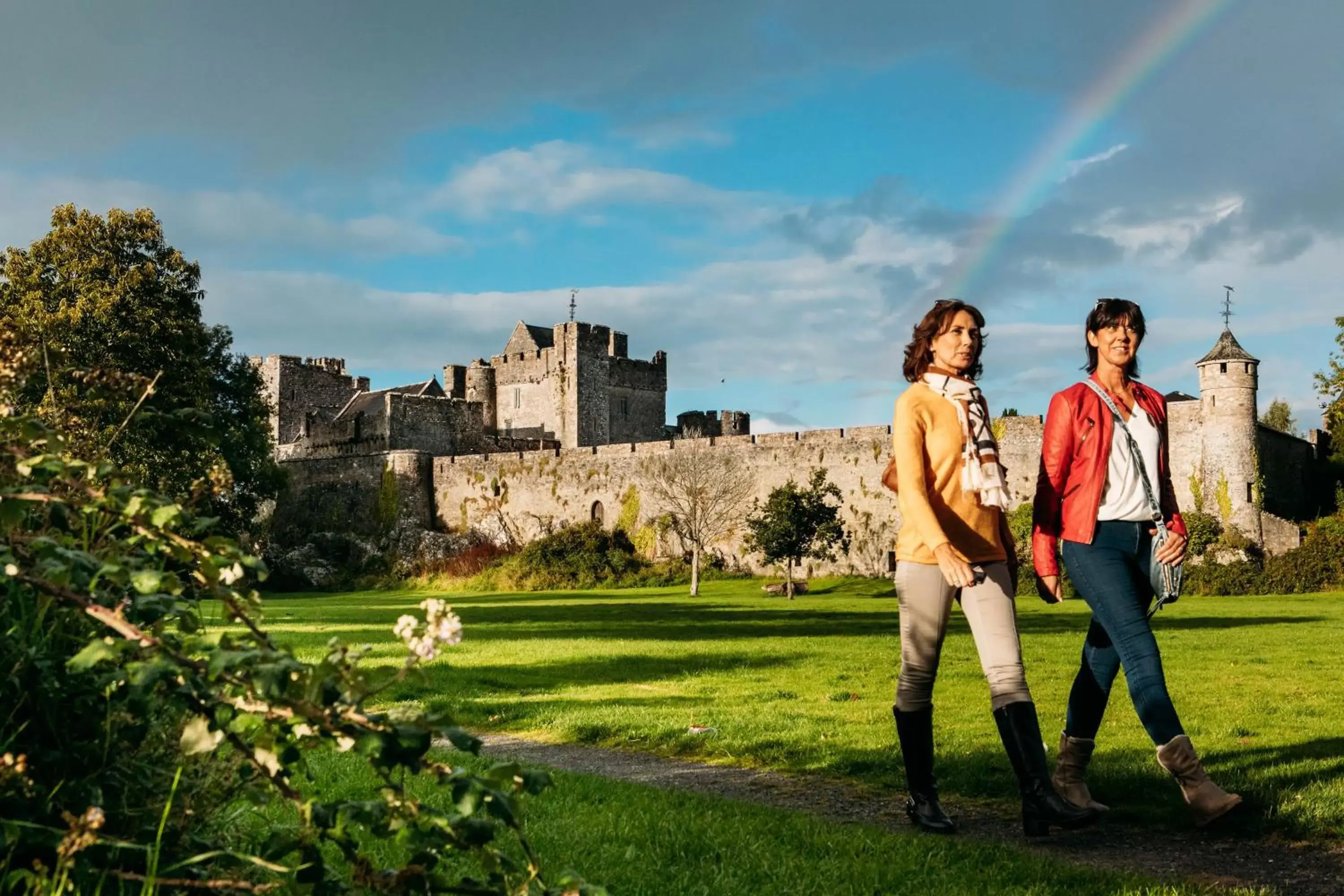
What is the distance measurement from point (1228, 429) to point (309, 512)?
3711 centimetres

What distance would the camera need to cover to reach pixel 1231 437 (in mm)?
37875

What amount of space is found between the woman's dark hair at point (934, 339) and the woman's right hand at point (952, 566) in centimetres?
103

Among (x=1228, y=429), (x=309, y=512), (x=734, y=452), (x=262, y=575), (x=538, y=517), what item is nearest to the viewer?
(x=262, y=575)

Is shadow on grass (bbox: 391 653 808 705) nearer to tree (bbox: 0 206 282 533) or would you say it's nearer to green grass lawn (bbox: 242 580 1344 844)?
green grass lawn (bbox: 242 580 1344 844)

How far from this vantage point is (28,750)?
2.98m

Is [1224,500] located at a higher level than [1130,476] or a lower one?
higher

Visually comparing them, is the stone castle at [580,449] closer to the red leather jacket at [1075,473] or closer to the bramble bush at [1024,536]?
the bramble bush at [1024,536]

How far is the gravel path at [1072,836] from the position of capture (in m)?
5.04

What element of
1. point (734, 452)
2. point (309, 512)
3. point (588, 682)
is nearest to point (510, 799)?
point (588, 682)

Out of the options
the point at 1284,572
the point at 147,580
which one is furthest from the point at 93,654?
the point at 1284,572

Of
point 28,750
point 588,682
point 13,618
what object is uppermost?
point 13,618

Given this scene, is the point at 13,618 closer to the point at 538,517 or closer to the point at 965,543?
the point at 965,543

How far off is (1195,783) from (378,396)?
200 feet

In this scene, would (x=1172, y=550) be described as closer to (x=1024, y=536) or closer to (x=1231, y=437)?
(x=1024, y=536)
